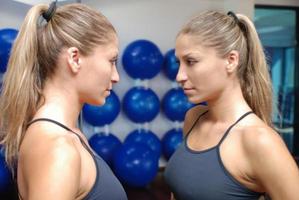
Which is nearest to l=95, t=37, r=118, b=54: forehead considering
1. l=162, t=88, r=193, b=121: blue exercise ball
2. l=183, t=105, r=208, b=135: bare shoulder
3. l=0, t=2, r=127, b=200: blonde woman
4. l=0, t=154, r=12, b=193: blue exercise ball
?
l=0, t=2, r=127, b=200: blonde woman

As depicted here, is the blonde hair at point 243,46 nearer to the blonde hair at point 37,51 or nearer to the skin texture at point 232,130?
the skin texture at point 232,130

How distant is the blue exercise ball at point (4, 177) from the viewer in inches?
91.1

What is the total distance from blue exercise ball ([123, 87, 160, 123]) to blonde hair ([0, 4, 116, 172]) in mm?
2424

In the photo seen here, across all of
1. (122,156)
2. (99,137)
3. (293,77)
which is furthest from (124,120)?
(293,77)

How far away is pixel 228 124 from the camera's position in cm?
125

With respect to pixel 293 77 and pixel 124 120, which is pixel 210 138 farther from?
pixel 293 77

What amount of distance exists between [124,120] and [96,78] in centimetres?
286

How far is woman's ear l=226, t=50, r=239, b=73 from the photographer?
1.24 m

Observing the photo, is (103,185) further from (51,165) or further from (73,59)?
(73,59)

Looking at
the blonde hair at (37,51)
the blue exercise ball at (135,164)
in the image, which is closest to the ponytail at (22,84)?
the blonde hair at (37,51)

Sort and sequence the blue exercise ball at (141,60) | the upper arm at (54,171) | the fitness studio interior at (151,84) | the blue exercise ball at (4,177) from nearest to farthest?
the upper arm at (54,171) → the blue exercise ball at (4,177) → the fitness studio interior at (151,84) → the blue exercise ball at (141,60)

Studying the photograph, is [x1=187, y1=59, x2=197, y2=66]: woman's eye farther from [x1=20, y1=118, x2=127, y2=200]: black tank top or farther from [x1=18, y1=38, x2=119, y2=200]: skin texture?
[x1=20, y1=118, x2=127, y2=200]: black tank top

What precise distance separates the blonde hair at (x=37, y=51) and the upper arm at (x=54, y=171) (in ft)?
0.70

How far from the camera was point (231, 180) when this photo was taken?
1.13 m
